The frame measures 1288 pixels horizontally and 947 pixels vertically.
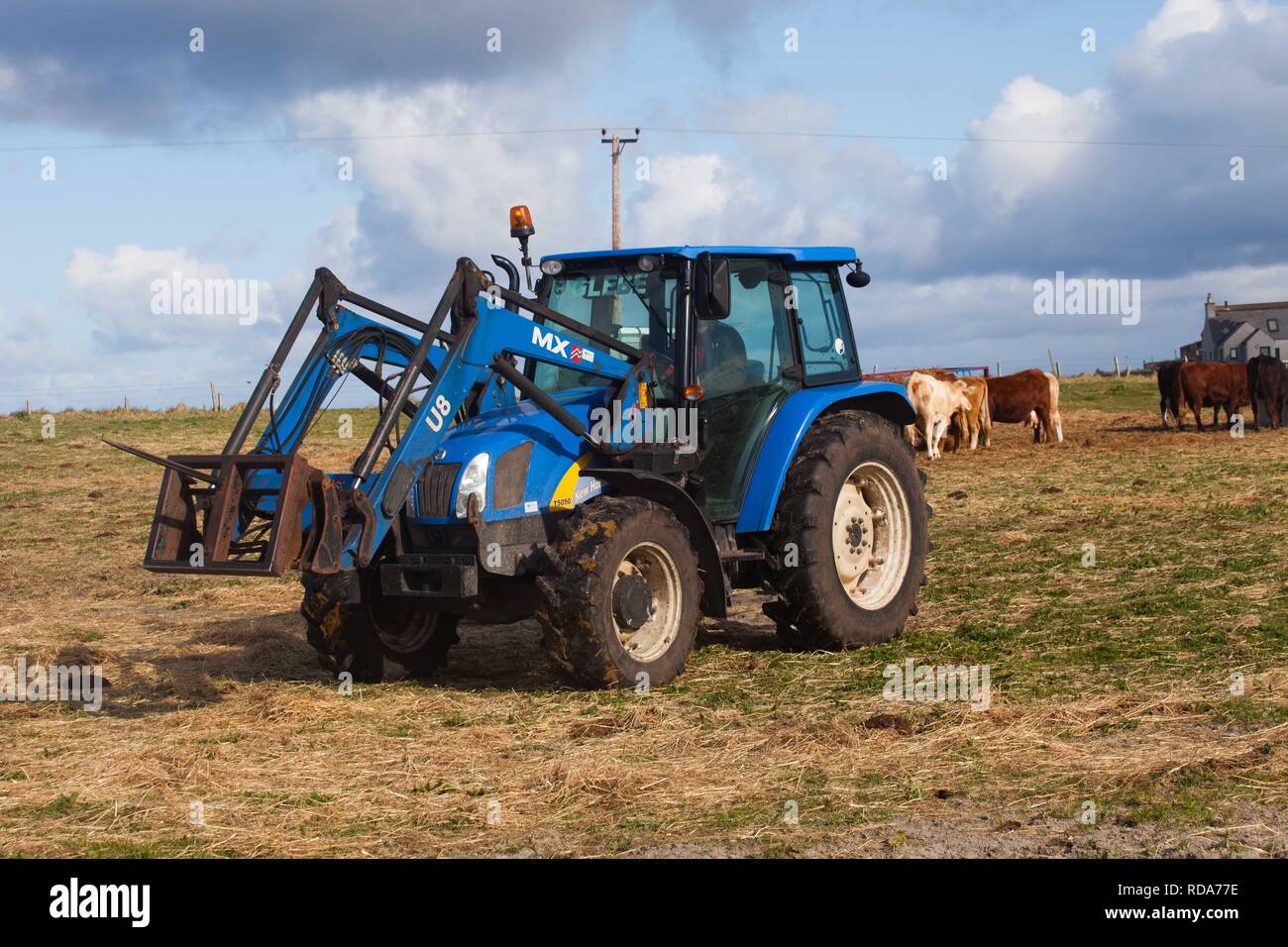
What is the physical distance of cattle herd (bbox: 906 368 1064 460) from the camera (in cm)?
2552

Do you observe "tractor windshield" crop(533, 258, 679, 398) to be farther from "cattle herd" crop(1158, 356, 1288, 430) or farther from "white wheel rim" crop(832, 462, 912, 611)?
"cattle herd" crop(1158, 356, 1288, 430)

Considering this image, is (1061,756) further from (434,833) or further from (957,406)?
(957,406)

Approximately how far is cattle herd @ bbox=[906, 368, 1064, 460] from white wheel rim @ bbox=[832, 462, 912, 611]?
53.0ft

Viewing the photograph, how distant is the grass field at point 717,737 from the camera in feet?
16.7

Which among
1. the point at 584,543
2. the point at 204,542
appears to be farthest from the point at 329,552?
the point at 584,543

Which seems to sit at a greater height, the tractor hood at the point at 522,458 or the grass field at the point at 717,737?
the tractor hood at the point at 522,458

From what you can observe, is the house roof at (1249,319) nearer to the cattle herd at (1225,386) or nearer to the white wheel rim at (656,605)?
the cattle herd at (1225,386)

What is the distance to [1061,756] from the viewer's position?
5918 millimetres

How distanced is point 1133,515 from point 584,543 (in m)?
9.50

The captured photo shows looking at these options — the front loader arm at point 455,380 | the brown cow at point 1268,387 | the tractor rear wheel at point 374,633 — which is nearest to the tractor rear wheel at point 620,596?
the front loader arm at point 455,380

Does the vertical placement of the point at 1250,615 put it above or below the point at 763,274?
below

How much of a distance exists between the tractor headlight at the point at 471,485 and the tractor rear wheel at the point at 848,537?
1.99 metres

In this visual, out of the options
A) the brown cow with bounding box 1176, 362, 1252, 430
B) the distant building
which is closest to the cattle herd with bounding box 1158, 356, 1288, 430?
the brown cow with bounding box 1176, 362, 1252, 430

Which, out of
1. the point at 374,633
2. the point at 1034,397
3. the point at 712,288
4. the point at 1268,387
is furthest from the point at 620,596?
the point at 1268,387
